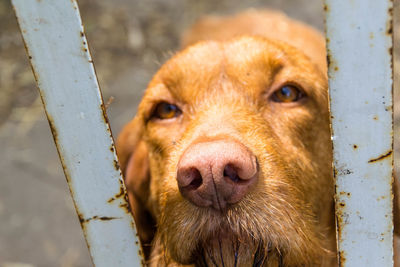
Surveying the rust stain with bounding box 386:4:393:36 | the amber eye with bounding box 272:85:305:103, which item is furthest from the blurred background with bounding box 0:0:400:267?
the rust stain with bounding box 386:4:393:36

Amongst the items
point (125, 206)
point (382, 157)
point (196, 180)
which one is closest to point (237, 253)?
point (196, 180)

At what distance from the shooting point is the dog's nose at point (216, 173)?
5.07ft

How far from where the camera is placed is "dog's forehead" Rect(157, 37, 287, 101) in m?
2.31

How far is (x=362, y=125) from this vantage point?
4.32ft

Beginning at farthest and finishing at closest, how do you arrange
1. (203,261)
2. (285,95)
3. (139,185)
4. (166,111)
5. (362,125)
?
(139,185) → (166,111) → (285,95) → (203,261) → (362,125)

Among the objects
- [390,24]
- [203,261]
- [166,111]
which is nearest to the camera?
[390,24]

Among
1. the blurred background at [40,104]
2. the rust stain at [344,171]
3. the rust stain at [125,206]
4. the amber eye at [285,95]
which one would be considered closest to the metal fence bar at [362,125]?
the rust stain at [344,171]

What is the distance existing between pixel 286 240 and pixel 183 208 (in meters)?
0.38

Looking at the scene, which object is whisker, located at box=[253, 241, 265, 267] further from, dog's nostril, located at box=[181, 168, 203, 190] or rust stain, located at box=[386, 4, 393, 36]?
rust stain, located at box=[386, 4, 393, 36]

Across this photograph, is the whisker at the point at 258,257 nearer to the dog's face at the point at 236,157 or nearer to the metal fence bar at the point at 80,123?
the dog's face at the point at 236,157

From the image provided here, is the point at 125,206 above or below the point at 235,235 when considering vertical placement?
above

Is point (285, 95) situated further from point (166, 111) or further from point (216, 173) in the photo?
point (216, 173)

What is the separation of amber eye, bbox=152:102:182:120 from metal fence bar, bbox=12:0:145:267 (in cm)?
98

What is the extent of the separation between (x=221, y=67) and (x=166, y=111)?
350mm
